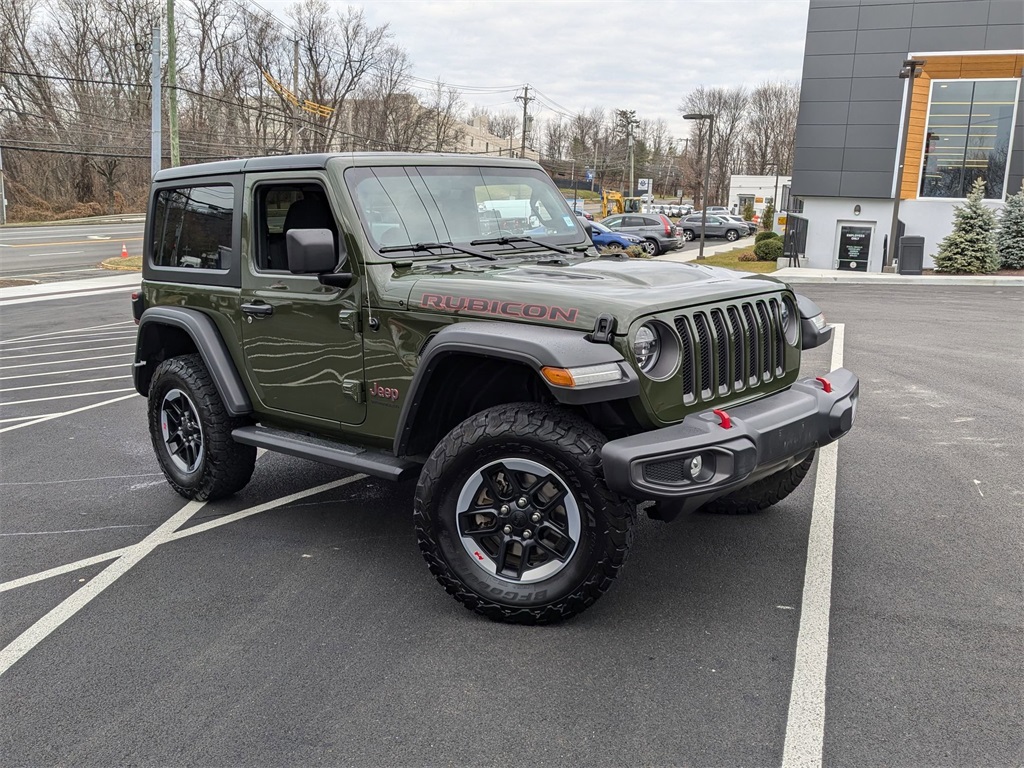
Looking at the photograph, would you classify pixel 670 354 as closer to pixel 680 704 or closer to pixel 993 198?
pixel 680 704

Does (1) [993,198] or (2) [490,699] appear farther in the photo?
(1) [993,198]

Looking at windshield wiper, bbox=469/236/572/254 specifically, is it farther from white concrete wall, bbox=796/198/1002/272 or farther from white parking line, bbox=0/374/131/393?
white concrete wall, bbox=796/198/1002/272

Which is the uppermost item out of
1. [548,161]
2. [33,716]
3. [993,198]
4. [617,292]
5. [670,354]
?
[548,161]

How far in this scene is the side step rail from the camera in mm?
4289

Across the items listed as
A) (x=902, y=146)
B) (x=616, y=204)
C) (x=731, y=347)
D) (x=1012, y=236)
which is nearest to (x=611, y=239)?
(x=902, y=146)

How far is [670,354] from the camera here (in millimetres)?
3734

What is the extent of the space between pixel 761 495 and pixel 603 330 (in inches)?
Answer: 80.9

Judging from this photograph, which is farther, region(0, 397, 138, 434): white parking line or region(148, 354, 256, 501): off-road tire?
region(0, 397, 138, 434): white parking line

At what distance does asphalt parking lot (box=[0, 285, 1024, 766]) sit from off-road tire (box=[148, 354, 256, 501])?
0.16 metres

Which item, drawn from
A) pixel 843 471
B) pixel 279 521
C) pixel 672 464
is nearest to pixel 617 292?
pixel 672 464

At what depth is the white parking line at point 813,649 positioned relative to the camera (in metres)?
2.95

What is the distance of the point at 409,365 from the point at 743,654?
6.52 feet

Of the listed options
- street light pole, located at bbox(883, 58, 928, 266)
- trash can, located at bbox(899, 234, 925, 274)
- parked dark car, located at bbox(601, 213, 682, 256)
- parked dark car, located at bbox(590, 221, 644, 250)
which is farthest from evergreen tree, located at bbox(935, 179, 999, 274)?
parked dark car, located at bbox(601, 213, 682, 256)

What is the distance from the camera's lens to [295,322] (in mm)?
4723
